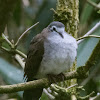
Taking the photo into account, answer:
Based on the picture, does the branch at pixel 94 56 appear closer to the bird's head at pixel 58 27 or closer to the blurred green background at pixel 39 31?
the bird's head at pixel 58 27

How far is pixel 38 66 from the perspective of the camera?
1.73m

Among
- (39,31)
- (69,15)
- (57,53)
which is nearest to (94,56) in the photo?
(57,53)

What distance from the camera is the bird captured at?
5.34 ft

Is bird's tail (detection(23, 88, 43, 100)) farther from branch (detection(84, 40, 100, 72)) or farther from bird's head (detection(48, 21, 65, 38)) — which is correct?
branch (detection(84, 40, 100, 72))

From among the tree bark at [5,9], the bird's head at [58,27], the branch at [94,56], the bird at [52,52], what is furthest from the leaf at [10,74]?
the tree bark at [5,9]

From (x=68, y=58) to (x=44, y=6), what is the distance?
1921 millimetres

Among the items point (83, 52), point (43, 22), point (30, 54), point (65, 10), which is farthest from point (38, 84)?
point (43, 22)

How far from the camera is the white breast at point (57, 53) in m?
1.62

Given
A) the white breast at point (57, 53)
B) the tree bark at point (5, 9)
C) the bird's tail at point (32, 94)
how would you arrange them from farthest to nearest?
the bird's tail at point (32, 94) → the white breast at point (57, 53) → the tree bark at point (5, 9)

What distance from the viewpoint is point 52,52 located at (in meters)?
1.62

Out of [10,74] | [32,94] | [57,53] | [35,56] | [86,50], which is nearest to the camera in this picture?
[57,53]

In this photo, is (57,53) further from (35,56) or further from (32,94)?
(32,94)

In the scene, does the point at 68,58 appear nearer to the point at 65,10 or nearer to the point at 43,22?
the point at 65,10

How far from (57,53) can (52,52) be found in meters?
0.04
